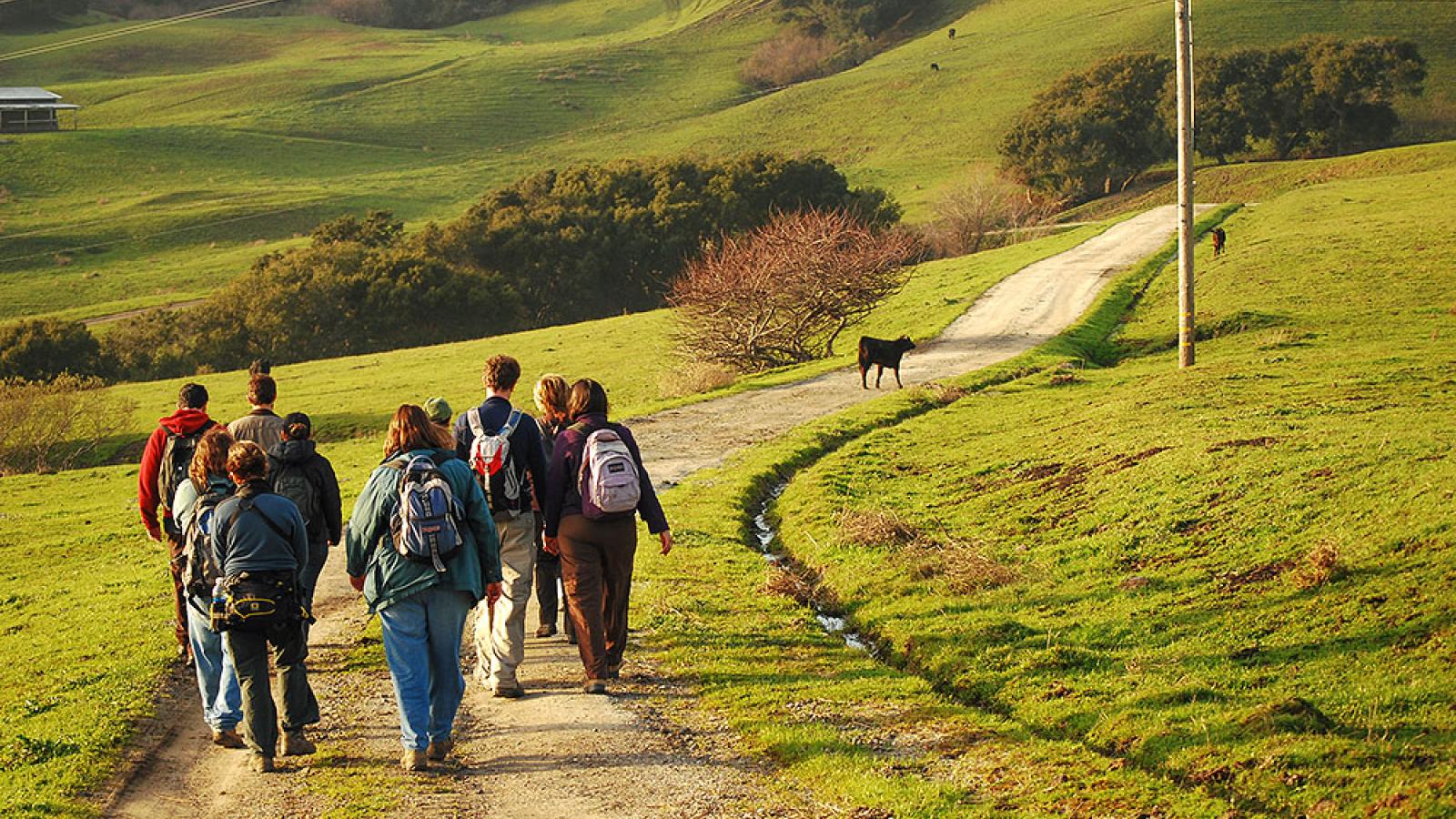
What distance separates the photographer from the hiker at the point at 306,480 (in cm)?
1162

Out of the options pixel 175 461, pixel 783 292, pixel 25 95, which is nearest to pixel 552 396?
pixel 175 461

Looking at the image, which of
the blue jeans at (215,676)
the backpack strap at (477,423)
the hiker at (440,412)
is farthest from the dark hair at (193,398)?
the backpack strap at (477,423)

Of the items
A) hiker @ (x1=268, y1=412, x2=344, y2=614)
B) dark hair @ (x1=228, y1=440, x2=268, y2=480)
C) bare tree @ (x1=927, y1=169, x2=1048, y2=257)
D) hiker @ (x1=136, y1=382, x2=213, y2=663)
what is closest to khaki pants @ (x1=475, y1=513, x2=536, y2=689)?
hiker @ (x1=268, y1=412, x2=344, y2=614)

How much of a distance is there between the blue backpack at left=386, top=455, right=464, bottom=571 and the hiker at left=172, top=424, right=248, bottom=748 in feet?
4.79

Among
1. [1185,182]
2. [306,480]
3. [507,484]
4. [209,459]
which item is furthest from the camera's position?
[1185,182]

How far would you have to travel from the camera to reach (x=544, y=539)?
1185 cm

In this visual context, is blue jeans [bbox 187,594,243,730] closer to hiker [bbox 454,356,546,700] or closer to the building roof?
hiker [bbox 454,356,546,700]

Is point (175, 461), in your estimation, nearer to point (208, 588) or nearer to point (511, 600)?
point (208, 588)

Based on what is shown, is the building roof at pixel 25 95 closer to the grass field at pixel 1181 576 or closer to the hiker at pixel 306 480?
the grass field at pixel 1181 576

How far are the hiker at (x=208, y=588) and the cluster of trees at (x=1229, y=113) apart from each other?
90.7 metres

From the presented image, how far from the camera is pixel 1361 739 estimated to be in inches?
370

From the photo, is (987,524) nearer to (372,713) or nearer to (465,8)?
(372,713)

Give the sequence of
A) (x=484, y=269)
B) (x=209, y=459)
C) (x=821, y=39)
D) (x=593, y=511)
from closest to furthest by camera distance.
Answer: (x=209, y=459) < (x=593, y=511) < (x=484, y=269) < (x=821, y=39)

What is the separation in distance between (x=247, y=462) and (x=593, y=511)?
2.73 m
